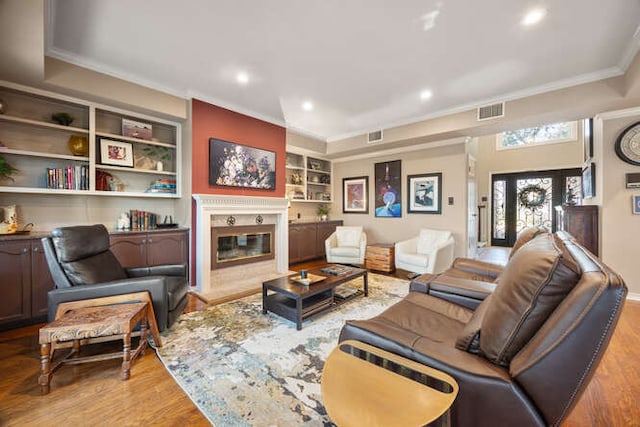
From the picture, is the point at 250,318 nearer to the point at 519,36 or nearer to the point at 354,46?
the point at 354,46

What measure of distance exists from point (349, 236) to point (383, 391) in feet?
14.2

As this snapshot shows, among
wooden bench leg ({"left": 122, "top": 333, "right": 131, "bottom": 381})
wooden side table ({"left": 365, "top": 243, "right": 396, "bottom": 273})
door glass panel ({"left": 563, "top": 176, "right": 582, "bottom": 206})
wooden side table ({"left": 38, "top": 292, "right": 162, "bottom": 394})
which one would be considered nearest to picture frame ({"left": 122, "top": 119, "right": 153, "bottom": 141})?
wooden side table ({"left": 38, "top": 292, "right": 162, "bottom": 394})

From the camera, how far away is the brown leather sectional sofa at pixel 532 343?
0.80m

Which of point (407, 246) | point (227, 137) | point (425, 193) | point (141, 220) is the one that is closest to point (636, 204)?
point (425, 193)

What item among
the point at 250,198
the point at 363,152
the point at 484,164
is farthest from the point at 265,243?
the point at 484,164

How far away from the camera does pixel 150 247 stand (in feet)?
10.8

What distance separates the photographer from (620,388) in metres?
1.68

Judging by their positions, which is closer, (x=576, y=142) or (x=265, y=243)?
(x=265, y=243)

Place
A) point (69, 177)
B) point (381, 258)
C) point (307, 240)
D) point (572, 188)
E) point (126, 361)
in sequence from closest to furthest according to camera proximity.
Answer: point (126, 361) < point (69, 177) < point (381, 258) < point (307, 240) < point (572, 188)

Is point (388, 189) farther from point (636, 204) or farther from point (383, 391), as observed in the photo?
point (383, 391)

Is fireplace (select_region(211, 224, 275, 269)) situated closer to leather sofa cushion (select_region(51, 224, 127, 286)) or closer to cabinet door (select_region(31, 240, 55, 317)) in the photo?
leather sofa cushion (select_region(51, 224, 127, 286))

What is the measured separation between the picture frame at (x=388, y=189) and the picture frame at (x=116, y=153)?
4481 millimetres

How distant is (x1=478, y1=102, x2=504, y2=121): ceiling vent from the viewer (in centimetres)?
365

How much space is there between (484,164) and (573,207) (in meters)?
4.91
